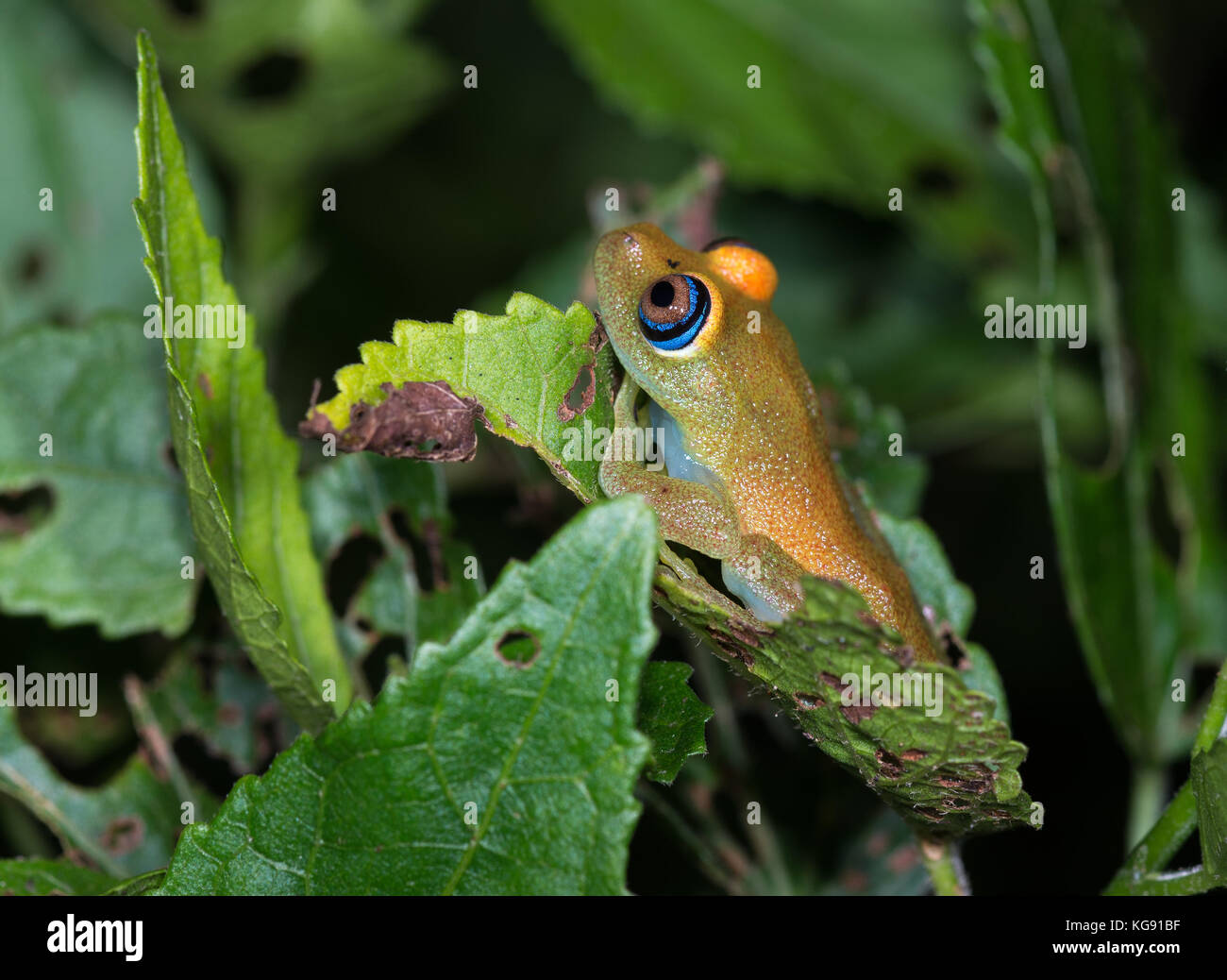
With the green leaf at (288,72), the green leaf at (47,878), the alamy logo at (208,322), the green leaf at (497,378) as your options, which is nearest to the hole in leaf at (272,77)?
the green leaf at (288,72)

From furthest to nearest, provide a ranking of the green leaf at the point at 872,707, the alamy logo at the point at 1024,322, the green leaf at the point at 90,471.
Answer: the alamy logo at the point at 1024,322 → the green leaf at the point at 90,471 → the green leaf at the point at 872,707

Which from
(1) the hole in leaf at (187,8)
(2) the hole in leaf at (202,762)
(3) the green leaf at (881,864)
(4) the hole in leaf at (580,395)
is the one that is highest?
(1) the hole in leaf at (187,8)

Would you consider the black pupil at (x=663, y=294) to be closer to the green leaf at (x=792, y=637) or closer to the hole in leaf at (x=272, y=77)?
the green leaf at (x=792, y=637)

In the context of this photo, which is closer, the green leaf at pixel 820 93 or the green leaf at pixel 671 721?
the green leaf at pixel 671 721

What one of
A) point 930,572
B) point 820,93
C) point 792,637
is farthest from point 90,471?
point 820,93

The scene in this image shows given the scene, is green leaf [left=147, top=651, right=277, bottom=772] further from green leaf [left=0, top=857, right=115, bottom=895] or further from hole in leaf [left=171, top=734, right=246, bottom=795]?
green leaf [left=0, top=857, right=115, bottom=895]

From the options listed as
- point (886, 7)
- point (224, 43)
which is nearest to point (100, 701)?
point (224, 43)
